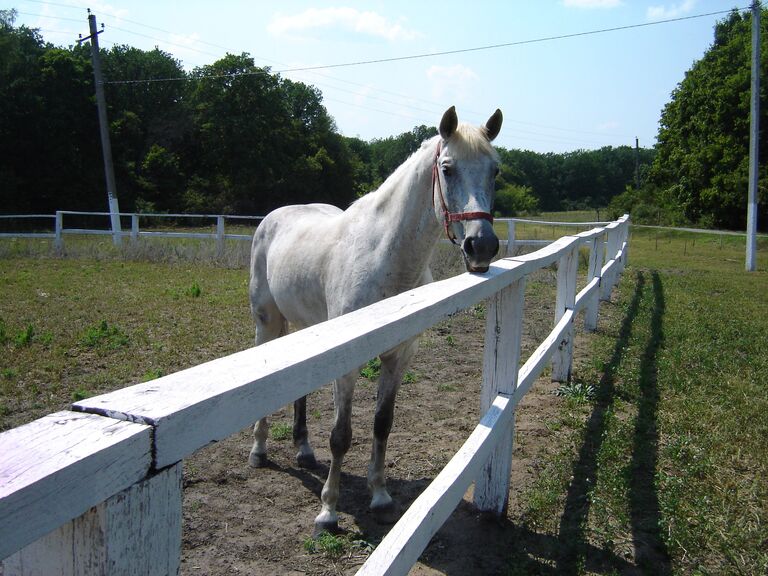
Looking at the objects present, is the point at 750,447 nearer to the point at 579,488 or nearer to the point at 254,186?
the point at 579,488

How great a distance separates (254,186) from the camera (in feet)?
131

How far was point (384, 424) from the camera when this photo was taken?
3.14 meters

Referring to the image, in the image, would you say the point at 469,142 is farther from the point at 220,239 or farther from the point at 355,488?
the point at 220,239

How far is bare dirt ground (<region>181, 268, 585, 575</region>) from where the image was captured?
2.58 m

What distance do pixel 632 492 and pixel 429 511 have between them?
199cm

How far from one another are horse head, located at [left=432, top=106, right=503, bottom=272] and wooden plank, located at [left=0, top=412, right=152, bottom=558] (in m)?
1.96

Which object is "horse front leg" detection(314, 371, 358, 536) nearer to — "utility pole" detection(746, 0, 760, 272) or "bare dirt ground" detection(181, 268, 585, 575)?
"bare dirt ground" detection(181, 268, 585, 575)

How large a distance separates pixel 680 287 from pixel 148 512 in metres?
11.7

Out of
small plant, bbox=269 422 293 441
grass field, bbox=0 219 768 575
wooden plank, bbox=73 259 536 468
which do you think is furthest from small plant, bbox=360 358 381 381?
wooden plank, bbox=73 259 536 468

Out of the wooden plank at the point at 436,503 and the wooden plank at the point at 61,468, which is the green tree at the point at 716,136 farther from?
the wooden plank at the point at 61,468

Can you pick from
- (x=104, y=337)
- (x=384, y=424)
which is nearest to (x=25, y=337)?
(x=104, y=337)

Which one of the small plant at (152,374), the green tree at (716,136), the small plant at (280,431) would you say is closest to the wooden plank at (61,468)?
the small plant at (280,431)

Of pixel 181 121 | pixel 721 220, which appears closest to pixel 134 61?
pixel 181 121

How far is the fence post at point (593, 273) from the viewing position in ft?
21.0
